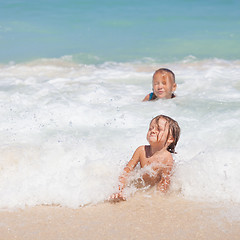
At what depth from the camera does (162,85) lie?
18.5 feet

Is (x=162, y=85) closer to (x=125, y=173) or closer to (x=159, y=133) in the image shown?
(x=159, y=133)

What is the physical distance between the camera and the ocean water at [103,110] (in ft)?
10.1

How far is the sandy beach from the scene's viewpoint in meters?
2.43

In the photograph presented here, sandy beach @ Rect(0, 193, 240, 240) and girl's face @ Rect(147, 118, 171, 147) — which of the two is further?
girl's face @ Rect(147, 118, 171, 147)

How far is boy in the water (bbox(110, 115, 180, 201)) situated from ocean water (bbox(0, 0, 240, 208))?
0.29 ft

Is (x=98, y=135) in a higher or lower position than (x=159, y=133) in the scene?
lower

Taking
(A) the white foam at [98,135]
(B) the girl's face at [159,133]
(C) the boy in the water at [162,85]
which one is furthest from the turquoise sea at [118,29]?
(B) the girl's face at [159,133]

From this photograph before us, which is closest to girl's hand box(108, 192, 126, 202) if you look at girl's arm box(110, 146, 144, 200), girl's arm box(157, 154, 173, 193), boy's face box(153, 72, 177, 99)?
girl's arm box(110, 146, 144, 200)

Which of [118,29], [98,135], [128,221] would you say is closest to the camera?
[128,221]

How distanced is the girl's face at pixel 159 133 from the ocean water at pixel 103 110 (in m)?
0.25

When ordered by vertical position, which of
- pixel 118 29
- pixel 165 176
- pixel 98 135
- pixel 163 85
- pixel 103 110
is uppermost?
pixel 118 29

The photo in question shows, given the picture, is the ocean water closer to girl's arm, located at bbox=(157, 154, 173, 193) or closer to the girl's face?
girl's arm, located at bbox=(157, 154, 173, 193)

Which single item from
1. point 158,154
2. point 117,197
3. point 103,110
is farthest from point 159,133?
point 103,110

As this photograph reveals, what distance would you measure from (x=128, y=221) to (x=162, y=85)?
129 inches
